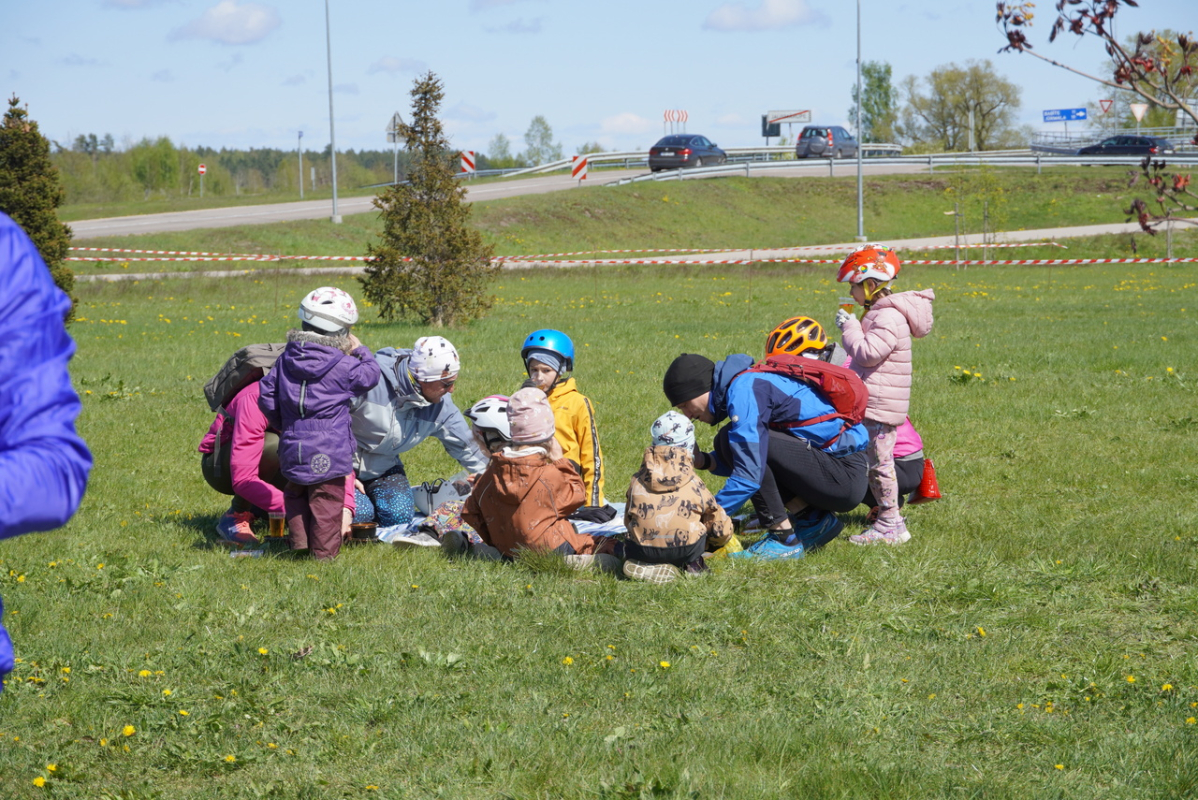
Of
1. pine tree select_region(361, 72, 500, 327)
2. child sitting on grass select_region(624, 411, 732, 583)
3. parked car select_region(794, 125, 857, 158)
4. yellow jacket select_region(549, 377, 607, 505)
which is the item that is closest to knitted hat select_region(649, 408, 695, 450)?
child sitting on grass select_region(624, 411, 732, 583)

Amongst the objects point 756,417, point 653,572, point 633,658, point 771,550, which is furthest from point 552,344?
point 633,658

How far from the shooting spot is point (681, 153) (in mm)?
50906

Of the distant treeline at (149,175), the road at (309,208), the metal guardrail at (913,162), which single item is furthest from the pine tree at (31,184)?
the distant treeline at (149,175)

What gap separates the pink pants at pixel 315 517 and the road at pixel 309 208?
24978 millimetres

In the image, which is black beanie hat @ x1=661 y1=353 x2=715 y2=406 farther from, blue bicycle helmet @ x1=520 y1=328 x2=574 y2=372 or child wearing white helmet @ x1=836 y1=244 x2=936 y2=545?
child wearing white helmet @ x1=836 y1=244 x2=936 y2=545

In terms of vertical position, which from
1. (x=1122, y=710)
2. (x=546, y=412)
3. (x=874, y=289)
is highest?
(x=874, y=289)

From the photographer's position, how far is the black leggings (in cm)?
629

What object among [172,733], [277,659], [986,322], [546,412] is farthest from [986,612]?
[986,322]

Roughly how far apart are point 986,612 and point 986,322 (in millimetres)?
13189

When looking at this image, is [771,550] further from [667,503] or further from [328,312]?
[328,312]

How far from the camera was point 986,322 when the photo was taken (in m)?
17.5

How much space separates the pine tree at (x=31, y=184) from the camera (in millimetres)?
17516

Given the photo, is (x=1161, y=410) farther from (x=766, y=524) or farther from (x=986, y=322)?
(x=986, y=322)

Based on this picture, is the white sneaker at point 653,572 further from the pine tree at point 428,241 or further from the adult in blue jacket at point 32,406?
the pine tree at point 428,241
